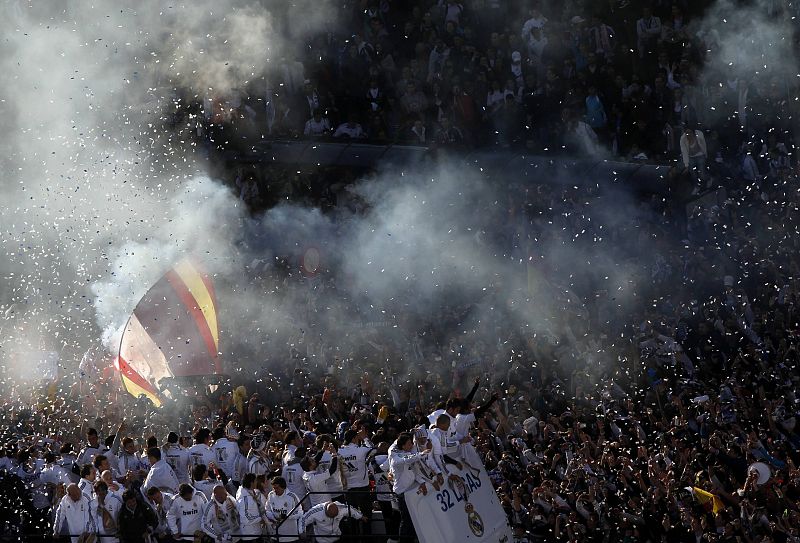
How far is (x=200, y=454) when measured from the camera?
1015cm

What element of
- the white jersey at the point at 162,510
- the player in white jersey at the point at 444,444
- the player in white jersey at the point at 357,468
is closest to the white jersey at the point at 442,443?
the player in white jersey at the point at 444,444

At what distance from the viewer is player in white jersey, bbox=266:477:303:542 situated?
910 centimetres

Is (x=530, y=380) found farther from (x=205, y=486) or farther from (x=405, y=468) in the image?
(x=205, y=486)

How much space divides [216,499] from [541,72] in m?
12.2

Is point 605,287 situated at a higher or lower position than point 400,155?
lower

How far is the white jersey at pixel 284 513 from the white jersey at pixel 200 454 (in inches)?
46.3

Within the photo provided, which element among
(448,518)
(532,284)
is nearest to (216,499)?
(448,518)

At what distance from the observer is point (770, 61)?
61.1 ft

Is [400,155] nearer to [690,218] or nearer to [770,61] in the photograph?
[690,218]

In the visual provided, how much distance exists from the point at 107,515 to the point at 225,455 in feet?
5.33

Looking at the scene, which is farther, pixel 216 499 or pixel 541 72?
pixel 541 72

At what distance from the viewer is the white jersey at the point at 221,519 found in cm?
888

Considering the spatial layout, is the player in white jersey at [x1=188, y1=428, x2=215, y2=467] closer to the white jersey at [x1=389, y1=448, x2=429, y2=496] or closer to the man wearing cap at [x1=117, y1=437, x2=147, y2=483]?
the man wearing cap at [x1=117, y1=437, x2=147, y2=483]

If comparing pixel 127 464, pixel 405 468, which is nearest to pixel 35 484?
pixel 127 464
